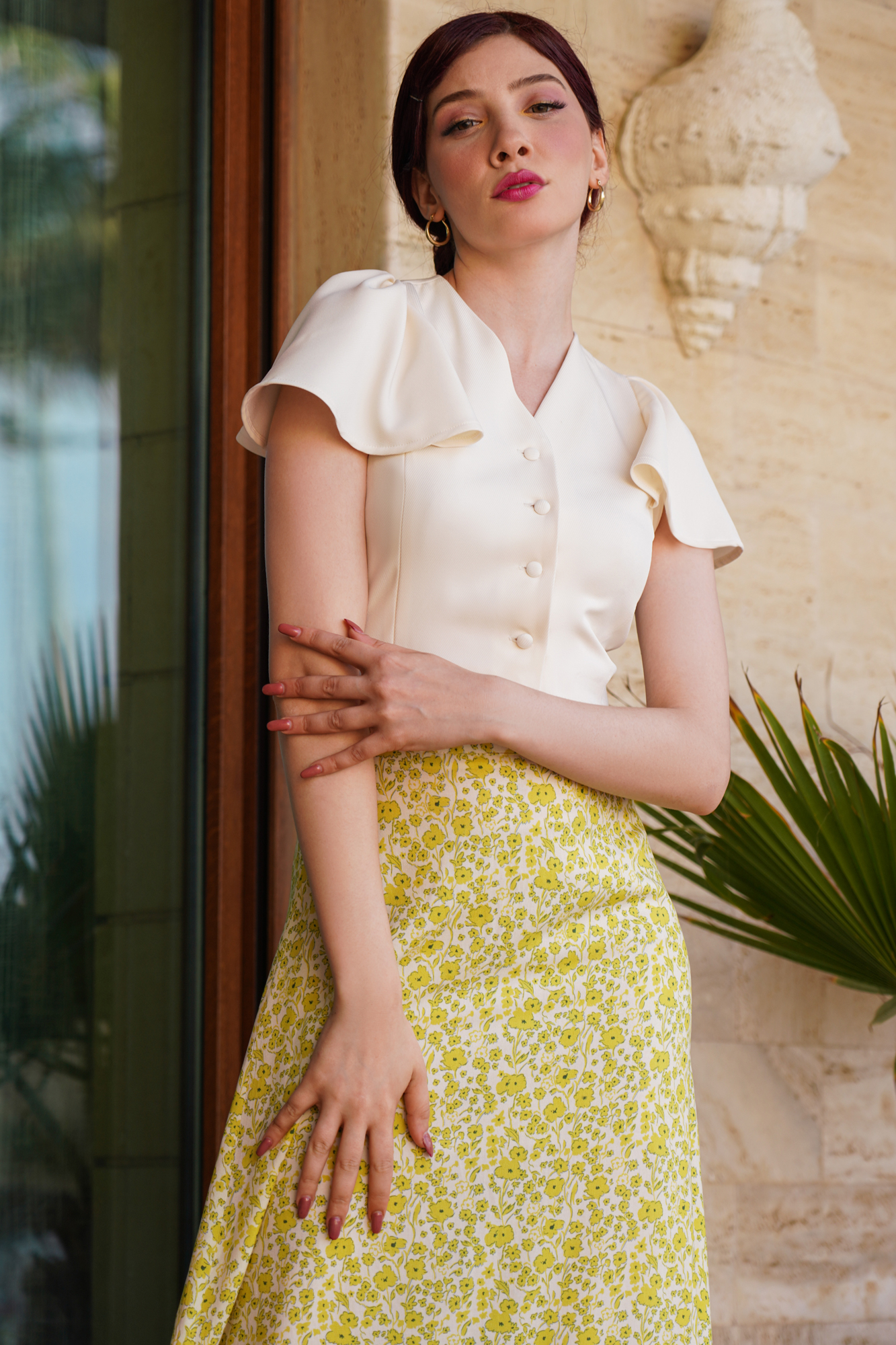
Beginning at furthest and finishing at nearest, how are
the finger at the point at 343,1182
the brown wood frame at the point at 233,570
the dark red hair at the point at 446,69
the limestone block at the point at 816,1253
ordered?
the limestone block at the point at 816,1253, the brown wood frame at the point at 233,570, the dark red hair at the point at 446,69, the finger at the point at 343,1182

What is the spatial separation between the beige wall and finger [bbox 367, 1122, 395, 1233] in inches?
67.7

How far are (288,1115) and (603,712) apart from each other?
1.33 feet

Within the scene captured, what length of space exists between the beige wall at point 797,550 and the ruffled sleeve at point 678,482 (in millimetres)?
1271

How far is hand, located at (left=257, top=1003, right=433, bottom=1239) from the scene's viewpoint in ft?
3.32

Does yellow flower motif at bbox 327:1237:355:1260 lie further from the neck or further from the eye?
the eye

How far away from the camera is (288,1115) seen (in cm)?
104

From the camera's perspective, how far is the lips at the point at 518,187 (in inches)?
49.9

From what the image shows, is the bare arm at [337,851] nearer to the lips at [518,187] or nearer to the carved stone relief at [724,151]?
the lips at [518,187]

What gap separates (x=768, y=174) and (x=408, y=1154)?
2.38 metres

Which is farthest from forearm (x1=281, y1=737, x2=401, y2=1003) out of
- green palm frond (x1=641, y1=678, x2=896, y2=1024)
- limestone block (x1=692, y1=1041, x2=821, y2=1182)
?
limestone block (x1=692, y1=1041, x2=821, y2=1182)

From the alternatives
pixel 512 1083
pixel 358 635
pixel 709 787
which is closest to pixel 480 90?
pixel 358 635

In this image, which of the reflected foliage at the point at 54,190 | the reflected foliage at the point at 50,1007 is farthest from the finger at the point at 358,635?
the reflected foliage at the point at 54,190

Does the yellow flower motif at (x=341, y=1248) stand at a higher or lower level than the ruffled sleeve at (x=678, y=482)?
lower

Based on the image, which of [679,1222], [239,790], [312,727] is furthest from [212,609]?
[679,1222]
